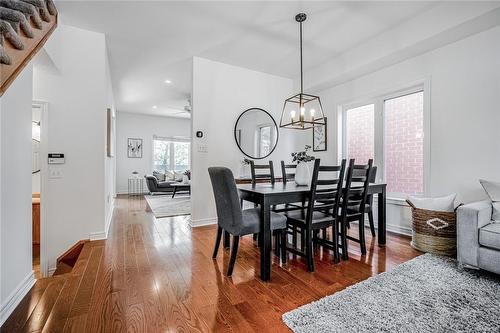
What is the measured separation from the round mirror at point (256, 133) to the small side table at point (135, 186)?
5124 millimetres

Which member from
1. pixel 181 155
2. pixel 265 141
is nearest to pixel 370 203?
pixel 265 141

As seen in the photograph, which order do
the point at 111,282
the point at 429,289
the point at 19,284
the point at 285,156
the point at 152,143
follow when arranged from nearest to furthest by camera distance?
the point at 19,284 < the point at 429,289 < the point at 111,282 < the point at 285,156 < the point at 152,143

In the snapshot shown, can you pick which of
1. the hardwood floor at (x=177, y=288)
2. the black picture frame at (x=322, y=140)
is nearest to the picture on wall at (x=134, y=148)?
the hardwood floor at (x=177, y=288)

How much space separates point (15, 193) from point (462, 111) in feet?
14.0

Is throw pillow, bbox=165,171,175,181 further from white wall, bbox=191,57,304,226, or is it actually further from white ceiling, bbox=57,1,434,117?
white wall, bbox=191,57,304,226

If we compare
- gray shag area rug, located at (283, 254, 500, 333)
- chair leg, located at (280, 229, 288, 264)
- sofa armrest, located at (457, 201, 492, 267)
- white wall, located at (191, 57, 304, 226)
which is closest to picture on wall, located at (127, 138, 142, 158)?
white wall, located at (191, 57, 304, 226)

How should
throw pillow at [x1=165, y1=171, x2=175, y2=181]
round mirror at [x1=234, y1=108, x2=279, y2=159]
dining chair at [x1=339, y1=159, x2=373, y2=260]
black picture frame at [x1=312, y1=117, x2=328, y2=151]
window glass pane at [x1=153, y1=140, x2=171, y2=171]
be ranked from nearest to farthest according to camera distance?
dining chair at [x1=339, y1=159, x2=373, y2=260] < round mirror at [x1=234, y1=108, x2=279, y2=159] < black picture frame at [x1=312, y1=117, x2=328, y2=151] < throw pillow at [x1=165, y1=171, x2=175, y2=181] < window glass pane at [x1=153, y1=140, x2=171, y2=171]

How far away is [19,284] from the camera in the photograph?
1.60 m

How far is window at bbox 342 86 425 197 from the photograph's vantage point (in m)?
3.18

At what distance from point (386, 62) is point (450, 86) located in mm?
858

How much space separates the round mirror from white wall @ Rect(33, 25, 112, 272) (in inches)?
81.5

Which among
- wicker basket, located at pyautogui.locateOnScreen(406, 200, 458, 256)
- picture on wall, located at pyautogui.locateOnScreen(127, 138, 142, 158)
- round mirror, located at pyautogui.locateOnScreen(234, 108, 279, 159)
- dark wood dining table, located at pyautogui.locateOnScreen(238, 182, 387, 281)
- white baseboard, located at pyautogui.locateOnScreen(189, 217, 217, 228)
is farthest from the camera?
picture on wall, located at pyautogui.locateOnScreen(127, 138, 142, 158)

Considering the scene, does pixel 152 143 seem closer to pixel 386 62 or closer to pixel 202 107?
pixel 202 107

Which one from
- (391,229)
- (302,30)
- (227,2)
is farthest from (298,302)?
(302,30)
